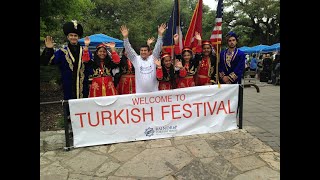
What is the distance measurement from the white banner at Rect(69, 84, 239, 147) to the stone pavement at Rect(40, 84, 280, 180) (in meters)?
0.14

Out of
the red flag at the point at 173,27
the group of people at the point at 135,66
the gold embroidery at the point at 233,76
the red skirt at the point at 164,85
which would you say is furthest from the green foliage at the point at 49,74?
the gold embroidery at the point at 233,76

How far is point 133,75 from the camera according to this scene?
5.36 m

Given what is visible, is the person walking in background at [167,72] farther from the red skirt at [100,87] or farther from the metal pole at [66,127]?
the metal pole at [66,127]

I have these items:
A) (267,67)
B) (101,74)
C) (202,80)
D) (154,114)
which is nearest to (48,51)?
(101,74)

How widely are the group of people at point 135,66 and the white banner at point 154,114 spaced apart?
333 mm

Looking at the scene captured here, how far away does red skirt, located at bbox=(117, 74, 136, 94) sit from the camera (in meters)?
5.32

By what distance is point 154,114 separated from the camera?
4707mm

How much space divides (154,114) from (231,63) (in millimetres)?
1778

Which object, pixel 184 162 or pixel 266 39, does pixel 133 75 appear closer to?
pixel 184 162

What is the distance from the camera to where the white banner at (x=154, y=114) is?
14.7ft

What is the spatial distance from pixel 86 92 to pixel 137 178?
2.12 metres

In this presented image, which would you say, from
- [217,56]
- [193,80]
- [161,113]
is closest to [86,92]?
[161,113]

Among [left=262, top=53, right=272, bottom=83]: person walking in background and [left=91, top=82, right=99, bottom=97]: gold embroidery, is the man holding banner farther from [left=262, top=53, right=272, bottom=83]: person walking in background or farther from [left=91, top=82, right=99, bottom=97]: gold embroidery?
[left=262, top=53, right=272, bottom=83]: person walking in background
